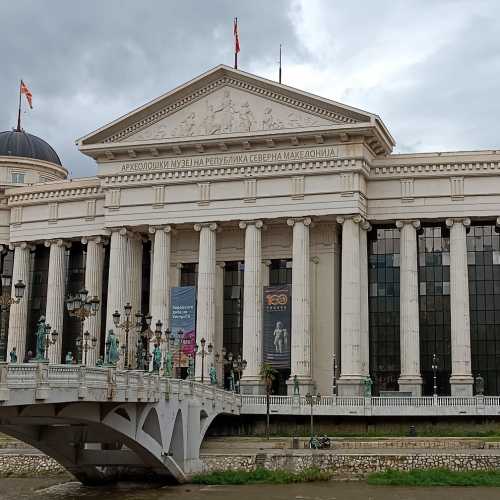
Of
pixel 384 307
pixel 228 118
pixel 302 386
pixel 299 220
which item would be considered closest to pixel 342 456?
pixel 302 386

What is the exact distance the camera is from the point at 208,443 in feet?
192

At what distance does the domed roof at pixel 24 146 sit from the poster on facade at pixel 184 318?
1137 inches

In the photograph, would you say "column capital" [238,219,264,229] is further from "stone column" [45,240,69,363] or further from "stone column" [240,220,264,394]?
"stone column" [45,240,69,363]

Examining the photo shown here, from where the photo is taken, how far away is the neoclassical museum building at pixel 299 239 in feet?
235

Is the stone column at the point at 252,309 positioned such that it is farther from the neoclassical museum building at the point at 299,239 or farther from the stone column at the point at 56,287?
the stone column at the point at 56,287

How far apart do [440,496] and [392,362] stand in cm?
2867

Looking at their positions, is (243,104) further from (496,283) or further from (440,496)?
(440,496)

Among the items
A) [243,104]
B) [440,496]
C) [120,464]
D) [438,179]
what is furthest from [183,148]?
[440,496]

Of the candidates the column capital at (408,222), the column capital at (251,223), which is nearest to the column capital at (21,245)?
the column capital at (251,223)

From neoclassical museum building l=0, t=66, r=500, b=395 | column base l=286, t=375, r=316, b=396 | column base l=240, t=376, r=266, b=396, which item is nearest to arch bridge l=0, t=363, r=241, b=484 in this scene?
column base l=240, t=376, r=266, b=396

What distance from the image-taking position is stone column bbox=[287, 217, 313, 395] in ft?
232

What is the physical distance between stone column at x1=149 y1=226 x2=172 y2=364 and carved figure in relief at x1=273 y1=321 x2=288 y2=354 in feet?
29.8

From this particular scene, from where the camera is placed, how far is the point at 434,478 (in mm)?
48938

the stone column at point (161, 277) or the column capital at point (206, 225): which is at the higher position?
the column capital at point (206, 225)
